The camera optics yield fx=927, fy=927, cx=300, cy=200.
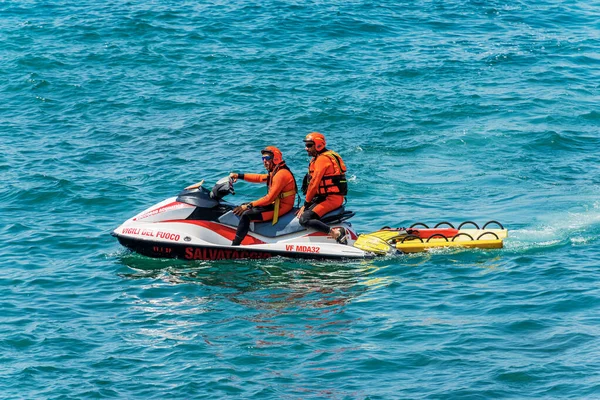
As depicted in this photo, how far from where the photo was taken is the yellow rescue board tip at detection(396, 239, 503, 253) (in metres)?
17.8

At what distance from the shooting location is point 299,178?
23531mm

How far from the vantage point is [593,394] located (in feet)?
Answer: 40.1

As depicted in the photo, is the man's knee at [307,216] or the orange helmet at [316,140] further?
the man's knee at [307,216]

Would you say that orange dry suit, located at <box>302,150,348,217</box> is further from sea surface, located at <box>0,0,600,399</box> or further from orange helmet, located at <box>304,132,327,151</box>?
sea surface, located at <box>0,0,600,399</box>

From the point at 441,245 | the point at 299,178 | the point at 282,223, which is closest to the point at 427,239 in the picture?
the point at 441,245

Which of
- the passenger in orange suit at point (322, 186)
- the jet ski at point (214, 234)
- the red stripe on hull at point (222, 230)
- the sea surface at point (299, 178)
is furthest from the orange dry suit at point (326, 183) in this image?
the red stripe on hull at point (222, 230)

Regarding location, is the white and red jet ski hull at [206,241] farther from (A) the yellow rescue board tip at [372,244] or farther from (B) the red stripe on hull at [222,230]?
(A) the yellow rescue board tip at [372,244]

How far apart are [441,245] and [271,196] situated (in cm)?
341

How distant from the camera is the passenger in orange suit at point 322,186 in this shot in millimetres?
17781

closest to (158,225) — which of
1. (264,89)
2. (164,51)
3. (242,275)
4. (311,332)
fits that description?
(242,275)

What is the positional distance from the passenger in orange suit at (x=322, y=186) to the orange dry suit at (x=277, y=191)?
1.06 ft

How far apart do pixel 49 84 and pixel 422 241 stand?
57.2 ft

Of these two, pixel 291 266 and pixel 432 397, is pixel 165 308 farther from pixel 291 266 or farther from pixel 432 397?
pixel 432 397

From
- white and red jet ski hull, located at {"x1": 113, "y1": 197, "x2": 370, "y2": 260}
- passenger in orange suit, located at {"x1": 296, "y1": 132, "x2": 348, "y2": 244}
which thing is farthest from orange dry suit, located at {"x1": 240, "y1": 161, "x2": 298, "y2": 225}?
white and red jet ski hull, located at {"x1": 113, "y1": 197, "x2": 370, "y2": 260}
